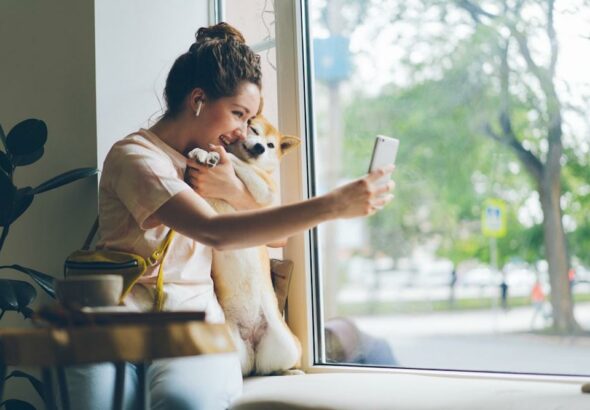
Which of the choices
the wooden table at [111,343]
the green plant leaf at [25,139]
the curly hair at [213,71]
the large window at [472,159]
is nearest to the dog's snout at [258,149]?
the curly hair at [213,71]

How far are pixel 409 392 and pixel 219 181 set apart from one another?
A: 648 mm

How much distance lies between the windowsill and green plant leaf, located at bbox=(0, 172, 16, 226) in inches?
28.5

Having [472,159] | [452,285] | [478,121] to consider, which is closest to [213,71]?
[478,121]

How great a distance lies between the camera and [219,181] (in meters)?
1.86

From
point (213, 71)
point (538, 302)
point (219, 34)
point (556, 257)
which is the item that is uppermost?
point (219, 34)

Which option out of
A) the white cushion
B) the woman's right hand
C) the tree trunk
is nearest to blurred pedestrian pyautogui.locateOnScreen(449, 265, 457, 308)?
the tree trunk

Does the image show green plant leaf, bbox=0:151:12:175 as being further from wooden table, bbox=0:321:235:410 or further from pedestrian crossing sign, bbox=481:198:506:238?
pedestrian crossing sign, bbox=481:198:506:238

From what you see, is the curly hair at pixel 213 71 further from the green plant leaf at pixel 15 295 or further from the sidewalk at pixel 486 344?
the sidewalk at pixel 486 344

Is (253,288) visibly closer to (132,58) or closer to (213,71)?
(213,71)

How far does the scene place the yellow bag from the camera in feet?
5.44

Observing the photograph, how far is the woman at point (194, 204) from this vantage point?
1514mm

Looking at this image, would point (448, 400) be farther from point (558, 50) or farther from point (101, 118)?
point (101, 118)

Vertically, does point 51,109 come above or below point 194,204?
above

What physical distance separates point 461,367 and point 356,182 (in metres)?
0.79
